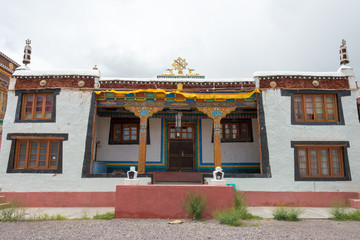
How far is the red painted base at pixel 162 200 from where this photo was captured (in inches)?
291

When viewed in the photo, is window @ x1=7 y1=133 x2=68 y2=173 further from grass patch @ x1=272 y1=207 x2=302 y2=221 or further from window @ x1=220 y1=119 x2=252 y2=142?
grass patch @ x1=272 y1=207 x2=302 y2=221

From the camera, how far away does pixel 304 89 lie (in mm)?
10070

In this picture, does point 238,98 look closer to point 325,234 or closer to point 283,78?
point 283,78

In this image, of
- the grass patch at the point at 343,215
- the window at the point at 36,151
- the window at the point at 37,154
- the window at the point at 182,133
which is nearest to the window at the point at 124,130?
the window at the point at 182,133

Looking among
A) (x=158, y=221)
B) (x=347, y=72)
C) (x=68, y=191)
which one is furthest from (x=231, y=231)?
(x=347, y=72)

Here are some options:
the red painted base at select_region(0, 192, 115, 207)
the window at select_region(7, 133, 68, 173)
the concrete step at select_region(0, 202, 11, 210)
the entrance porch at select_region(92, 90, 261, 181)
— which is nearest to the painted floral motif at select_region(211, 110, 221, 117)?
the entrance porch at select_region(92, 90, 261, 181)

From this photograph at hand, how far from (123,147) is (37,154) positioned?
362cm

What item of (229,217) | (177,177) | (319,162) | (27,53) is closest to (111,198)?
(177,177)

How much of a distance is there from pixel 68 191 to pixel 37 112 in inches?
138

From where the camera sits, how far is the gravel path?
18.3ft

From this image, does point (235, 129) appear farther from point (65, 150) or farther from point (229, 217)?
point (65, 150)

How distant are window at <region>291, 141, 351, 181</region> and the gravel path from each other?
2734mm

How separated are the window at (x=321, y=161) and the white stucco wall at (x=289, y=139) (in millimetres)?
170

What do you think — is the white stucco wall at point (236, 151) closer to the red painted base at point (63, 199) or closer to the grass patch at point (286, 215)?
the grass patch at point (286, 215)
